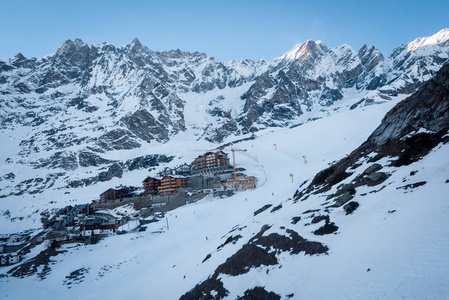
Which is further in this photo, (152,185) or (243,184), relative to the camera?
(152,185)

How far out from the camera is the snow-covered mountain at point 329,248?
12133mm

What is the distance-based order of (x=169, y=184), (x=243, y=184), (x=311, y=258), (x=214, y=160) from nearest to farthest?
(x=311, y=258) → (x=243, y=184) → (x=169, y=184) → (x=214, y=160)

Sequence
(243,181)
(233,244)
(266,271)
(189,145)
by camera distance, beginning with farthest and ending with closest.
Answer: (189,145) → (243,181) → (233,244) → (266,271)

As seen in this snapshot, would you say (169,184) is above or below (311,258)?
above

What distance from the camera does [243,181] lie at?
265ft

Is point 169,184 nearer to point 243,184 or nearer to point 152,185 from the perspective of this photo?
point 152,185

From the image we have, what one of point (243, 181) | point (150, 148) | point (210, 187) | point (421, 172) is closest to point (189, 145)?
point (150, 148)

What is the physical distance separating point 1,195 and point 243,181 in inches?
5349

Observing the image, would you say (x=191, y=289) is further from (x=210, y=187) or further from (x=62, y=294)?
(x=210, y=187)

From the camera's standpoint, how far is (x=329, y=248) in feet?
52.4

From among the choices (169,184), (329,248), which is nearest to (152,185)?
(169,184)

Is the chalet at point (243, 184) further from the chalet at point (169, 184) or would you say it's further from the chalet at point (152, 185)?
the chalet at point (152, 185)

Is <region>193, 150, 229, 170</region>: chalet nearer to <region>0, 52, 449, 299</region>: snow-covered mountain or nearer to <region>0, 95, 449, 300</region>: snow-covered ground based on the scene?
<region>0, 95, 449, 300</region>: snow-covered ground

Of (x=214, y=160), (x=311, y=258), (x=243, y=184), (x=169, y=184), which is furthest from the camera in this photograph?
(x=214, y=160)
